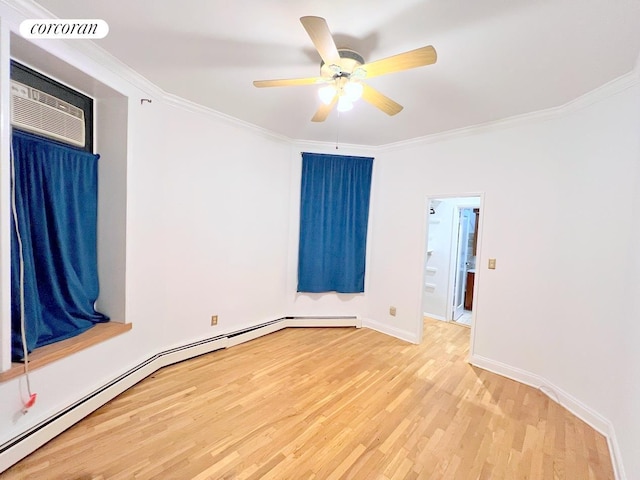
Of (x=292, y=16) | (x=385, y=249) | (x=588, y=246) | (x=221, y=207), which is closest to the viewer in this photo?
(x=292, y=16)

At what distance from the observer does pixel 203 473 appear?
1.49m

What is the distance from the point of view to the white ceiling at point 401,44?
138 cm

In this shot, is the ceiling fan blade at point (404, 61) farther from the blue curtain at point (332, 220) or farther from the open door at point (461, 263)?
the open door at point (461, 263)

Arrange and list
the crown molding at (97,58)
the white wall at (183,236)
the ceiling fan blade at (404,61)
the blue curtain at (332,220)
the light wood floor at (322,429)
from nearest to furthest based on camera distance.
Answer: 1. the ceiling fan blade at (404,61)
2. the crown molding at (97,58)
3. the light wood floor at (322,429)
4. the white wall at (183,236)
5. the blue curtain at (332,220)

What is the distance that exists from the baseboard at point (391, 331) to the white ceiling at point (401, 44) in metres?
2.64

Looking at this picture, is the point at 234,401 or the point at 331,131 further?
the point at 331,131

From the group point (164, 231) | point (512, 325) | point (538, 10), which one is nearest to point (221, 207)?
point (164, 231)

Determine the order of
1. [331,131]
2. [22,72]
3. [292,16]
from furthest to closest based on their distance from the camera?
[331,131] < [22,72] < [292,16]

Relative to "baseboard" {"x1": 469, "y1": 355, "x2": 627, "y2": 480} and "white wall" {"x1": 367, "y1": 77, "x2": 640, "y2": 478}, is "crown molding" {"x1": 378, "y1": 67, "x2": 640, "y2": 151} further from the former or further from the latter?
"baseboard" {"x1": 469, "y1": 355, "x2": 627, "y2": 480}

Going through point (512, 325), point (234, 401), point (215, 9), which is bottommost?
point (234, 401)

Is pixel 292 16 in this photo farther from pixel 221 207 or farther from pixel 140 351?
pixel 140 351

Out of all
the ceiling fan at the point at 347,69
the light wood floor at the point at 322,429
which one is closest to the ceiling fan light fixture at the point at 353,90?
the ceiling fan at the point at 347,69

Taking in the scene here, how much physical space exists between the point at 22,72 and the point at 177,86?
94cm

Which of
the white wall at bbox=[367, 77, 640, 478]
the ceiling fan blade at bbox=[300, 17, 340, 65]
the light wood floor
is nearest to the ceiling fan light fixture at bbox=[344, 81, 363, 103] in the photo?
the ceiling fan blade at bbox=[300, 17, 340, 65]
